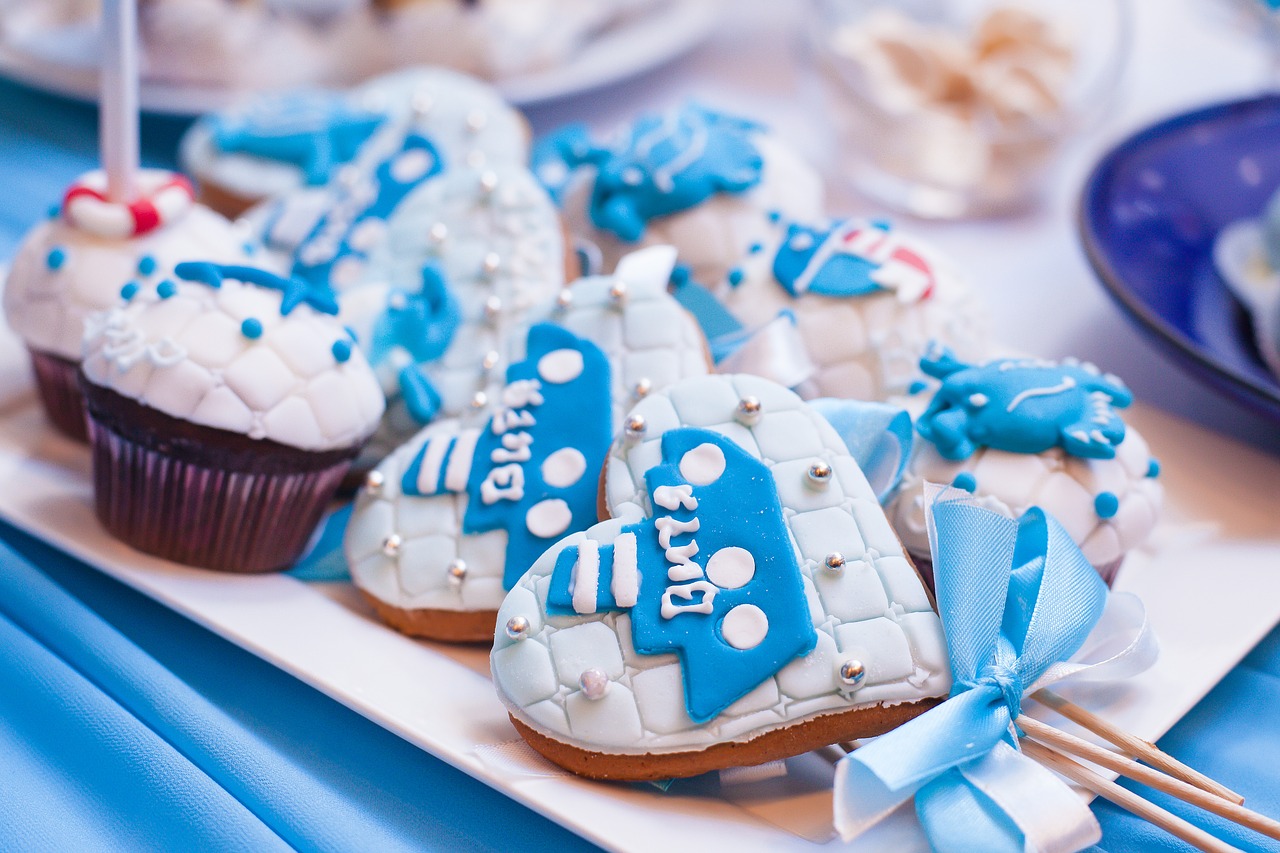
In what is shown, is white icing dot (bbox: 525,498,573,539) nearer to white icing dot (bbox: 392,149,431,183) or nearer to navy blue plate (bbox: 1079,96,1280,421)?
white icing dot (bbox: 392,149,431,183)

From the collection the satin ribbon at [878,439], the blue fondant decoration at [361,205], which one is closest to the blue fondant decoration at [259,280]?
the blue fondant decoration at [361,205]

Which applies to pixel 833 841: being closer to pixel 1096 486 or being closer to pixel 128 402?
pixel 1096 486

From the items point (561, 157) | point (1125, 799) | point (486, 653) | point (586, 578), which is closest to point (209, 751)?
point (486, 653)

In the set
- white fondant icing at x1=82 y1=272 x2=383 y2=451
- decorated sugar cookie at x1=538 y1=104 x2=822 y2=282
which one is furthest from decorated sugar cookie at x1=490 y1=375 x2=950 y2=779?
decorated sugar cookie at x1=538 y1=104 x2=822 y2=282

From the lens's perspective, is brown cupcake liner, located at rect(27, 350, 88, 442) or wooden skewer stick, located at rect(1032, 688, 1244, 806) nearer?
wooden skewer stick, located at rect(1032, 688, 1244, 806)

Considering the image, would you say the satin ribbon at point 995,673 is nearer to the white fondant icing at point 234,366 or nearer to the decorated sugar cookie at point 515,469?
the decorated sugar cookie at point 515,469
